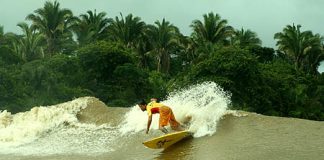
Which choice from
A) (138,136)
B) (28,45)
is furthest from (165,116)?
(28,45)

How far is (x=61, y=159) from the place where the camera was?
1180 cm

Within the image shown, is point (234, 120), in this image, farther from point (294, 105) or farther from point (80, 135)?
point (294, 105)

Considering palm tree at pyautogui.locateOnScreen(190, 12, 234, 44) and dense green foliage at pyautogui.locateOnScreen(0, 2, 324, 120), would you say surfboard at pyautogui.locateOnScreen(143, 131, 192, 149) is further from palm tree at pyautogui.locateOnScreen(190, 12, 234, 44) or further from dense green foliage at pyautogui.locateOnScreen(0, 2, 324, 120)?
palm tree at pyautogui.locateOnScreen(190, 12, 234, 44)

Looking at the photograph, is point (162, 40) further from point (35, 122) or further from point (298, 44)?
point (35, 122)

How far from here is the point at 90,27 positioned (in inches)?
1779

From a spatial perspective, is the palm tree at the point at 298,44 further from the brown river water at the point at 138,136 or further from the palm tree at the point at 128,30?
the brown river water at the point at 138,136

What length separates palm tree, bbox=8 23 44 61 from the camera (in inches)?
1583

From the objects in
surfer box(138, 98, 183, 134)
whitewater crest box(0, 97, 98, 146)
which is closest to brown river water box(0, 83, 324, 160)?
whitewater crest box(0, 97, 98, 146)

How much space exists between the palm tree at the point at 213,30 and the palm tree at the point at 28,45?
1421cm

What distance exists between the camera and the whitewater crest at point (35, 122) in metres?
15.6

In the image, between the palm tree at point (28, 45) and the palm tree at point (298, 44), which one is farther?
the palm tree at point (298, 44)

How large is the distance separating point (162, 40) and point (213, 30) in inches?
189

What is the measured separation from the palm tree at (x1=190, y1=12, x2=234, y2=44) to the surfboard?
114 feet

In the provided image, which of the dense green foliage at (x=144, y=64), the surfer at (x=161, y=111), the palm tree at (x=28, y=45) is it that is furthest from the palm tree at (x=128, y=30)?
the surfer at (x=161, y=111)
